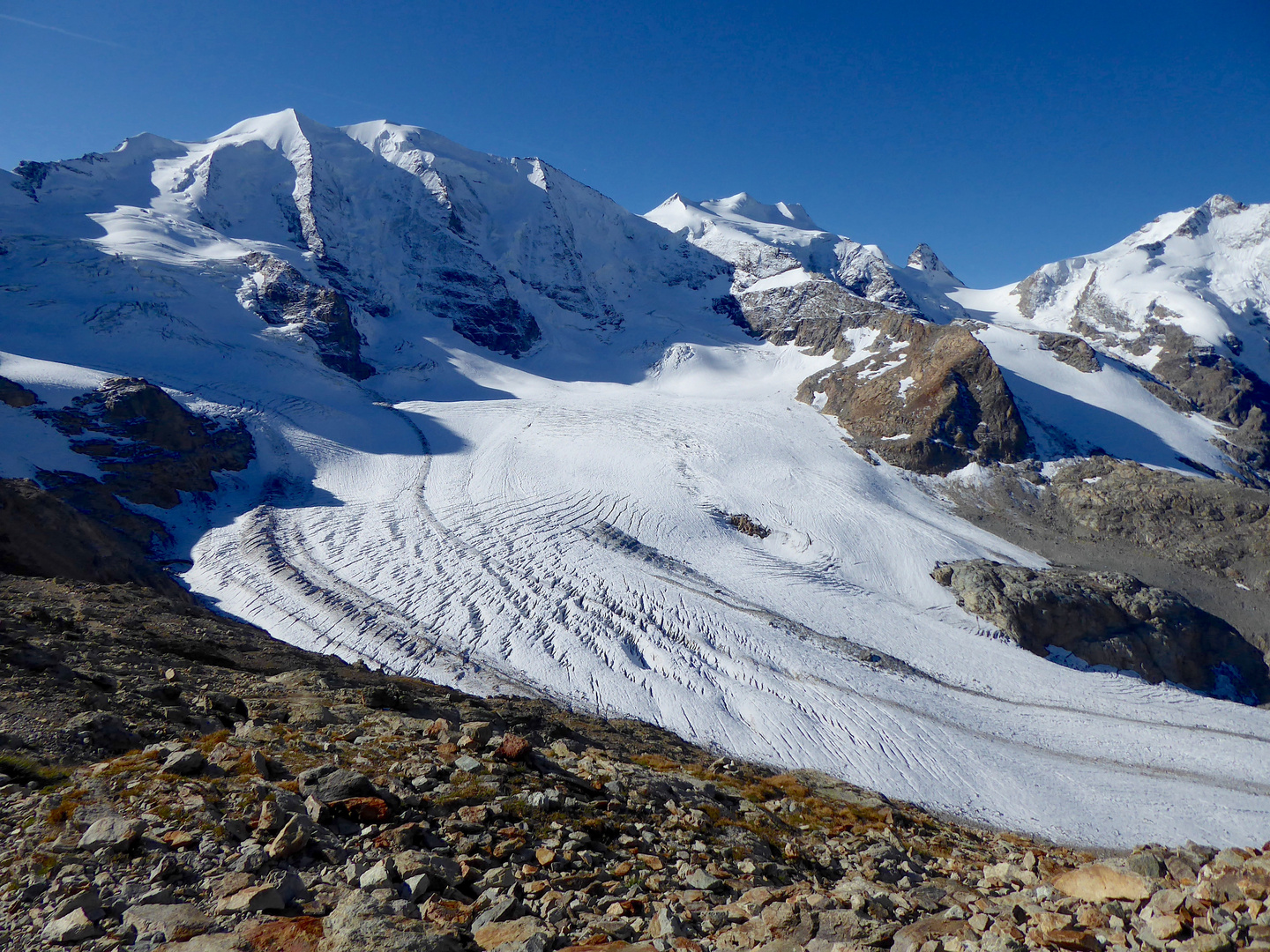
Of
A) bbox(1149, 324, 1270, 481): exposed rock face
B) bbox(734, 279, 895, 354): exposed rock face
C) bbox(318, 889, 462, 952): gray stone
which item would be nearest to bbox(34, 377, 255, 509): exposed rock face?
bbox(318, 889, 462, 952): gray stone

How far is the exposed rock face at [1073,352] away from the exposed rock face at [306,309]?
92.8 metres

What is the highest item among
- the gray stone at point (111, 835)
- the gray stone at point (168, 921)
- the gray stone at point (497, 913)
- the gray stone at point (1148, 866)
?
the gray stone at point (1148, 866)

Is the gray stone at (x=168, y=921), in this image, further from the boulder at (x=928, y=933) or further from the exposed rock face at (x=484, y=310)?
the exposed rock face at (x=484, y=310)

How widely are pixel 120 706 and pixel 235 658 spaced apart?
5.11 m

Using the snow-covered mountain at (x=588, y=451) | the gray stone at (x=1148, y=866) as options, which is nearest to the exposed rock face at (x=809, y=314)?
the snow-covered mountain at (x=588, y=451)

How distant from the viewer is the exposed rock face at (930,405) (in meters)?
59.9

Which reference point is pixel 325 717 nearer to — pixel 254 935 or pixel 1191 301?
pixel 254 935

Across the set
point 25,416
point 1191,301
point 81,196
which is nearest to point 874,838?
point 25,416

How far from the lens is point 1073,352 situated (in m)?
87.6

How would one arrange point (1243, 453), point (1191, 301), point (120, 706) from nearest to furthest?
1. point (120, 706)
2. point (1243, 453)
3. point (1191, 301)

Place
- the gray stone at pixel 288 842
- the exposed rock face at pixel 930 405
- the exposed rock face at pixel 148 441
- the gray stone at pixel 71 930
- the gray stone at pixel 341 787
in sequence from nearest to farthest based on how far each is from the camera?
the gray stone at pixel 71 930 < the gray stone at pixel 288 842 < the gray stone at pixel 341 787 < the exposed rock face at pixel 148 441 < the exposed rock face at pixel 930 405

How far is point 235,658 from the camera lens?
39.5ft

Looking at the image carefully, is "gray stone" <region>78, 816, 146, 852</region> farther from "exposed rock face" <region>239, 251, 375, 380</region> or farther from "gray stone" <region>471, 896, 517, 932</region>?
"exposed rock face" <region>239, 251, 375, 380</region>

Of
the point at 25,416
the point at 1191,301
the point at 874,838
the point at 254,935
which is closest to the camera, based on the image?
the point at 254,935
